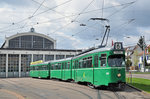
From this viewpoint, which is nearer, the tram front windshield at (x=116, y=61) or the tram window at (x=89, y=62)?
the tram front windshield at (x=116, y=61)

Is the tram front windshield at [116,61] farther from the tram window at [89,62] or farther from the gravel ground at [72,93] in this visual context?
the tram window at [89,62]

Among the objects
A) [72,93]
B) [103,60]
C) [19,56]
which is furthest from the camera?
[19,56]

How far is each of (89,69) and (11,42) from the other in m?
54.6

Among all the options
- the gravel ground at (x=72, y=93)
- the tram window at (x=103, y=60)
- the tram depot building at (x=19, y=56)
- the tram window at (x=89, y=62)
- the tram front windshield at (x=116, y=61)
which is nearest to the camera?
the gravel ground at (x=72, y=93)

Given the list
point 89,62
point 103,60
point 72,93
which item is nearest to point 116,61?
point 103,60

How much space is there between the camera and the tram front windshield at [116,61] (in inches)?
603

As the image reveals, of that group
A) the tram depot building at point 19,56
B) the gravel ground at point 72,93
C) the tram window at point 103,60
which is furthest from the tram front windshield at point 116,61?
the tram depot building at point 19,56

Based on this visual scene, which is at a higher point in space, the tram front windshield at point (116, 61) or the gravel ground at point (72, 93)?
the tram front windshield at point (116, 61)

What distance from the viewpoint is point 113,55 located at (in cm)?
1546

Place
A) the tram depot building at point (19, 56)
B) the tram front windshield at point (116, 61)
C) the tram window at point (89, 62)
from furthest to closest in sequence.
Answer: the tram depot building at point (19, 56) → the tram window at point (89, 62) → the tram front windshield at point (116, 61)

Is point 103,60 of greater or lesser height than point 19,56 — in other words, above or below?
below

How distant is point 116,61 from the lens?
609 inches

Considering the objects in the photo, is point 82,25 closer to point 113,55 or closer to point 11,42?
point 113,55

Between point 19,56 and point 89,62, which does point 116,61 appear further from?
point 19,56
